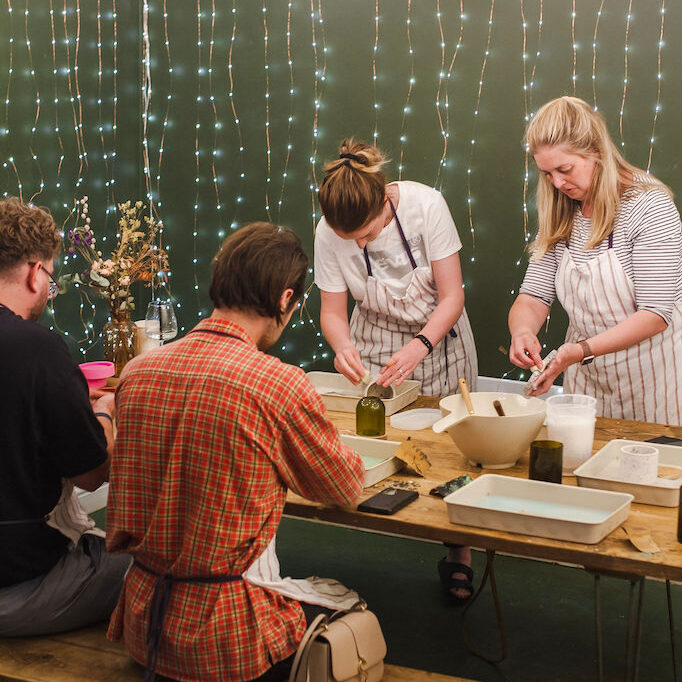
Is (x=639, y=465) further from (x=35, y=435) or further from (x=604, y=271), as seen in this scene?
(x=35, y=435)

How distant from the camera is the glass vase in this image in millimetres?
3623

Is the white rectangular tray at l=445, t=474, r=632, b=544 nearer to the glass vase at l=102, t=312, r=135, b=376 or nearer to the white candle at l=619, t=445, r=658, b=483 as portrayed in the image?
the white candle at l=619, t=445, r=658, b=483

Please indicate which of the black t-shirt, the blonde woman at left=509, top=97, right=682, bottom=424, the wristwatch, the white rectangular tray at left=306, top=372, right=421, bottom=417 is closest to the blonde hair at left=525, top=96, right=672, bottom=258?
the blonde woman at left=509, top=97, right=682, bottom=424

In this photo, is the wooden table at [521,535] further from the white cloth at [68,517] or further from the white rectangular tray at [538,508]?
the white cloth at [68,517]

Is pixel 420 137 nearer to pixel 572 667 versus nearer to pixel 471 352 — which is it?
pixel 471 352

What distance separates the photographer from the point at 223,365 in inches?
67.9

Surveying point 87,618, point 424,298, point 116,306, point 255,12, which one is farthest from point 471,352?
point 255,12

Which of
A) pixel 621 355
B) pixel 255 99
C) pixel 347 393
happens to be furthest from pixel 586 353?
pixel 255 99

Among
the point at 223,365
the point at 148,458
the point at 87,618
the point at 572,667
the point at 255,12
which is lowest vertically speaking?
the point at 572,667

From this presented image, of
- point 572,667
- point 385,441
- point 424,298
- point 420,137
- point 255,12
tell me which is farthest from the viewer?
point 255,12

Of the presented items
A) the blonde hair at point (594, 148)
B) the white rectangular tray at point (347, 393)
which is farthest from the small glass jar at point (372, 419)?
the blonde hair at point (594, 148)

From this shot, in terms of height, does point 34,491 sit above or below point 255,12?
below

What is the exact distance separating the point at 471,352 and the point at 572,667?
46.1 inches

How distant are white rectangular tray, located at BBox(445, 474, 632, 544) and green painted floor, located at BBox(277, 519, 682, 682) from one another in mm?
986
